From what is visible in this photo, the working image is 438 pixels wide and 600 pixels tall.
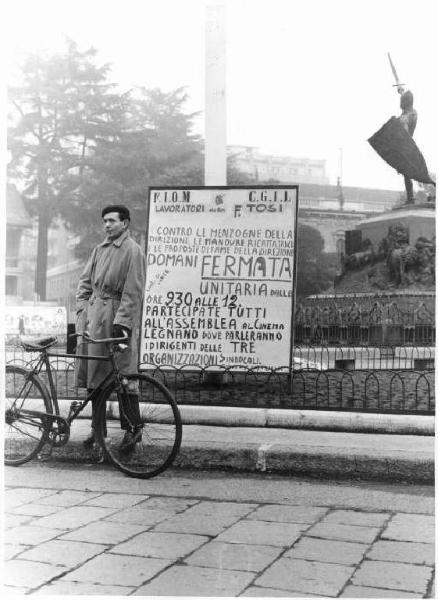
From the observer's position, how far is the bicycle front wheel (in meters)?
4.64

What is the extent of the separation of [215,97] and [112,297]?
7.69 feet

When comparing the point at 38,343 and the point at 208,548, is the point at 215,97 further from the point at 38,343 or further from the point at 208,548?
the point at 208,548

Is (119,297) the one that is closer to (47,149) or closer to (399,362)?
(47,149)

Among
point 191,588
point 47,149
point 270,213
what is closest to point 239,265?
point 270,213

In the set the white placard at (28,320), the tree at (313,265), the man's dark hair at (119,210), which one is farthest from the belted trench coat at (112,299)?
the tree at (313,265)

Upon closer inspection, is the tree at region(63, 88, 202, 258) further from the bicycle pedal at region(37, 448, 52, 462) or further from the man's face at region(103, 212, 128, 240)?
the bicycle pedal at region(37, 448, 52, 462)

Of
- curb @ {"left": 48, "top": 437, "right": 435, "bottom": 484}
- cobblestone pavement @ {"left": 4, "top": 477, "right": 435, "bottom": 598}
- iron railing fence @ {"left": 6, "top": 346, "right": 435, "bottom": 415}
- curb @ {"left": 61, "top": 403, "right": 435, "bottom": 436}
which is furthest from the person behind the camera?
iron railing fence @ {"left": 6, "top": 346, "right": 435, "bottom": 415}

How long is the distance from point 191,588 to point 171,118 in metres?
5.19

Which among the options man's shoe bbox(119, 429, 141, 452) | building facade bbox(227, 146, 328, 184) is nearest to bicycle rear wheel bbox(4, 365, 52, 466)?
man's shoe bbox(119, 429, 141, 452)

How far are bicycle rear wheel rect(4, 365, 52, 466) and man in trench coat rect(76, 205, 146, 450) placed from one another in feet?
1.15

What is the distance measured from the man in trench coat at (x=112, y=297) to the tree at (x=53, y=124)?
42.0 inches

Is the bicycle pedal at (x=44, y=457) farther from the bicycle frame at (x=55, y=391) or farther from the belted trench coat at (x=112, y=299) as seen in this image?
the belted trench coat at (x=112, y=299)

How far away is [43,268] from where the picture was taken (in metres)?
7.17

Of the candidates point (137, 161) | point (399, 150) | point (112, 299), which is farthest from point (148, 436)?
point (137, 161)
